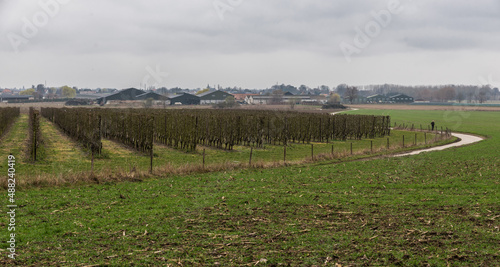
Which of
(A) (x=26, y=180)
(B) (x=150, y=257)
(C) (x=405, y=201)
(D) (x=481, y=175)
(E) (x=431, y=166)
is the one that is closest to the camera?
(B) (x=150, y=257)

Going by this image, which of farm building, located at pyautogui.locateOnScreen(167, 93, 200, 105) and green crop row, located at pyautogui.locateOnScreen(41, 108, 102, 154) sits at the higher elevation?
farm building, located at pyautogui.locateOnScreen(167, 93, 200, 105)

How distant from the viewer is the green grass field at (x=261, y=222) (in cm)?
1033

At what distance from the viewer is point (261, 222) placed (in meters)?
13.6

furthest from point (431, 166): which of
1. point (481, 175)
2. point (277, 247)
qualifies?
point (277, 247)

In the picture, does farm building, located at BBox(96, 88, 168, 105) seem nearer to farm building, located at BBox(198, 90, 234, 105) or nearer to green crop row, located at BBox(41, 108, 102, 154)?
farm building, located at BBox(198, 90, 234, 105)

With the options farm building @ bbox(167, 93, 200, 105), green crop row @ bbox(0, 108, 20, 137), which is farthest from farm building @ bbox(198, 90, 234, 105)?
green crop row @ bbox(0, 108, 20, 137)

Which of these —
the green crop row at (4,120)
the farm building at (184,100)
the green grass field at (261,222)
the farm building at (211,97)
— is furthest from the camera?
the farm building at (211,97)

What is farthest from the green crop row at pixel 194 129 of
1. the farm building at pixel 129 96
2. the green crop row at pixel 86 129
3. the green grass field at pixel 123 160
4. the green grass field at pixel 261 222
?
the farm building at pixel 129 96

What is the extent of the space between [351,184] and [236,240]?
10.8m

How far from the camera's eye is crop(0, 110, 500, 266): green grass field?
10328 mm

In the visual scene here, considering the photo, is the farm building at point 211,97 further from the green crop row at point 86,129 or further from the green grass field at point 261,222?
the green grass field at point 261,222

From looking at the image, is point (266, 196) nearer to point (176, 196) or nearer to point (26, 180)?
point (176, 196)

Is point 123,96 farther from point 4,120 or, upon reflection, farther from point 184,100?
point 4,120

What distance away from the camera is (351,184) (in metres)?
21.2
